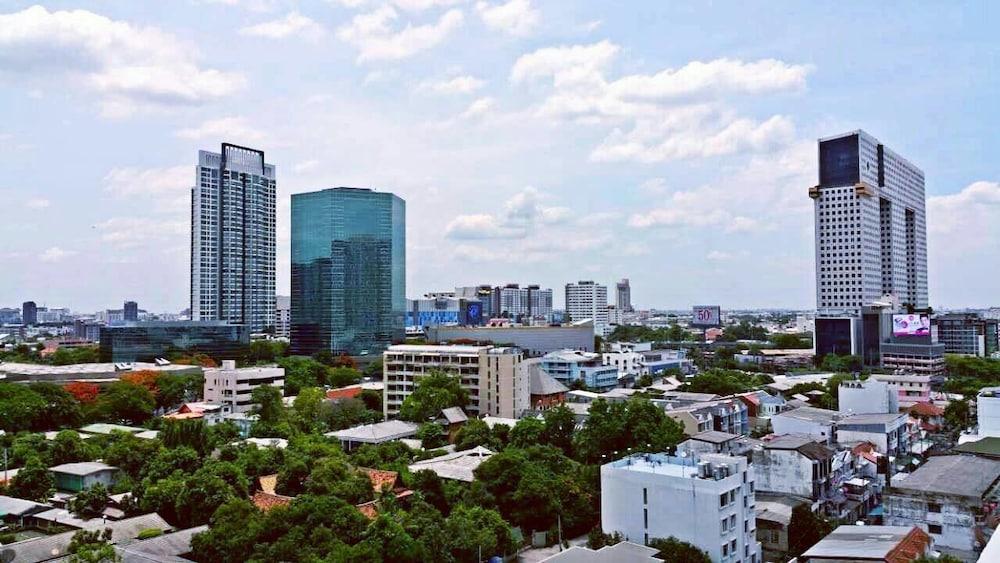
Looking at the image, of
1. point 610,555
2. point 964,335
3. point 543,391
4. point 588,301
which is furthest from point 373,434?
point 588,301

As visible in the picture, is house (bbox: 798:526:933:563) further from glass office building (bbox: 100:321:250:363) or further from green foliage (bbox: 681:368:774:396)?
glass office building (bbox: 100:321:250:363)

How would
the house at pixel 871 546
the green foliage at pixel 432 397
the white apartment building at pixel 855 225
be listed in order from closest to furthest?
the house at pixel 871 546
the green foliage at pixel 432 397
the white apartment building at pixel 855 225

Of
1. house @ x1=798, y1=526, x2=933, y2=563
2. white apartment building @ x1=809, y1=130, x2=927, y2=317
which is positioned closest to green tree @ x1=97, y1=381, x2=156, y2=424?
house @ x1=798, y1=526, x2=933, y2=563

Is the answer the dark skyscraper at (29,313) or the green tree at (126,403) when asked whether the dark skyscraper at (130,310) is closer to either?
the dark skyscraper at (29,313)

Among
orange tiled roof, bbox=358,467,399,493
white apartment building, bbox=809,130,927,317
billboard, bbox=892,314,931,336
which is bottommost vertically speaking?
orange tiled roof, bbox=358,467,399,493

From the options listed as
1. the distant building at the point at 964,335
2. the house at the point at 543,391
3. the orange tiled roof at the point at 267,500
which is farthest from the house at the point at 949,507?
the distant building at the point at 964,335

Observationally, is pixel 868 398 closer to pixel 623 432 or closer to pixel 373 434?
pixel 623 432
